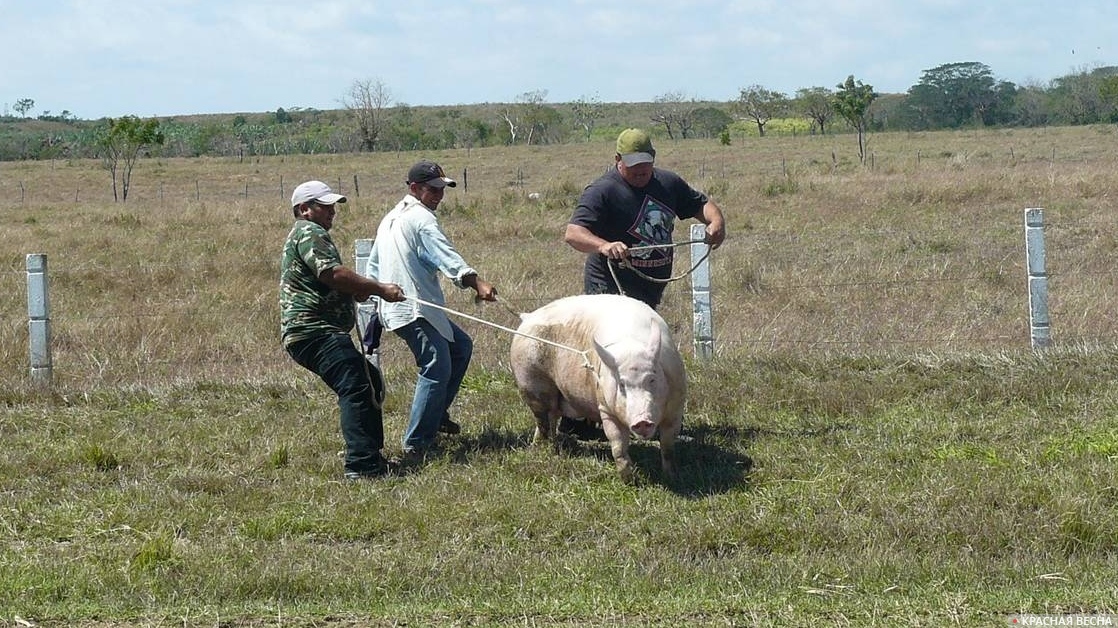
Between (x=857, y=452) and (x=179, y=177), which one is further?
(x=179, y=177)

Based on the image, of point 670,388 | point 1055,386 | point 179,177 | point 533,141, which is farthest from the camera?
point 533,141

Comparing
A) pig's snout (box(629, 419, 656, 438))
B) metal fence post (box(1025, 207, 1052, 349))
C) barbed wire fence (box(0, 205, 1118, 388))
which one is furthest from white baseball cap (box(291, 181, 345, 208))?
metal fence post (box(1025, 207, 1052, 349))

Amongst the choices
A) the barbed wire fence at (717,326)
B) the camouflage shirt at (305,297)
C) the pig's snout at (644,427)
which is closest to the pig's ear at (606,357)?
the pig's snout at (644,427)

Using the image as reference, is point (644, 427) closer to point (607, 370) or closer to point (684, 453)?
point (607, 370)

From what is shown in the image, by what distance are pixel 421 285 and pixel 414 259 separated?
0.53ft

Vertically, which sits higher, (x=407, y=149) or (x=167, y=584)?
(x=407, y=149)

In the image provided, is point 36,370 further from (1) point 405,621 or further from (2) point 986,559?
(2) point 986,559

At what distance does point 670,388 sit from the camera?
23.2ft

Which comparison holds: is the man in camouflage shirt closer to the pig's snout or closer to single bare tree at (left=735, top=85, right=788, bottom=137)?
the pig's snout

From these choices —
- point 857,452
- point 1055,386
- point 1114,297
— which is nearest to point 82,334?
point 857,452

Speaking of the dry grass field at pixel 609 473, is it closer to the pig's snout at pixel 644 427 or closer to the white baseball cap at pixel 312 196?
the pig's snout at pixel 644 427

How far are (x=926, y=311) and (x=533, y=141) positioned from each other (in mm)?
66076

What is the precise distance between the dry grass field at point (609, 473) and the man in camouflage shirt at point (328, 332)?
305 millimetres

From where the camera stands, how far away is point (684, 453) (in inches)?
300
